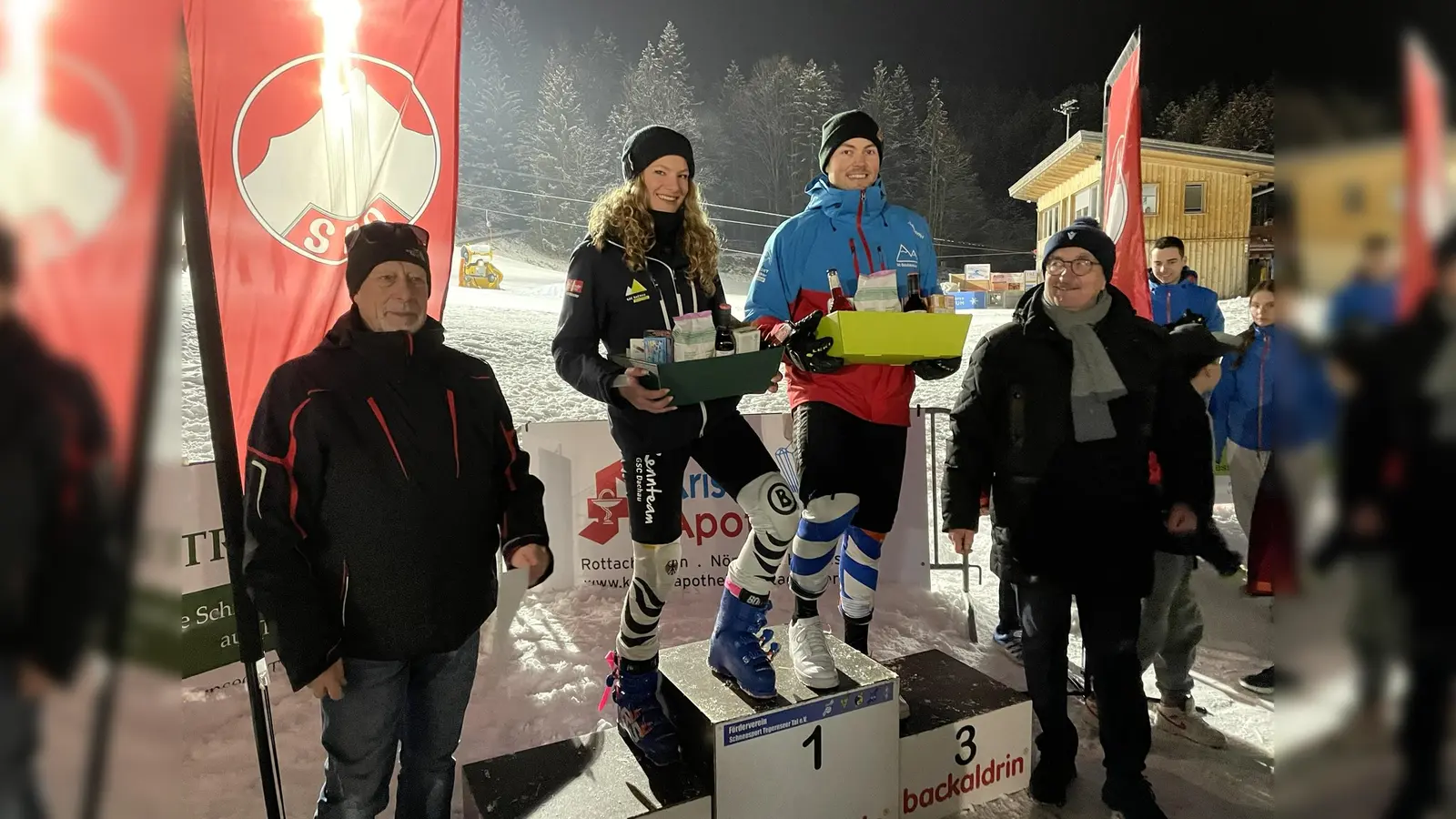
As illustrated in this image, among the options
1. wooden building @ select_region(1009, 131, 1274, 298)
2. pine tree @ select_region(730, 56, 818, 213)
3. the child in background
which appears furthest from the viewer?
wooden building @ select_region(1009, 131, 1274, 298)

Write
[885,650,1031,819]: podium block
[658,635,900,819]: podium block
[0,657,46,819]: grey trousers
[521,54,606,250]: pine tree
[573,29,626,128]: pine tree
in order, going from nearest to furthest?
[0,657,46,819]: grey trousers, [658,635,900,819]: podium block, [885,650,1031,819]: podium block, [521,54,606,250]: pine tree, [573,29,626,128]: pine tree

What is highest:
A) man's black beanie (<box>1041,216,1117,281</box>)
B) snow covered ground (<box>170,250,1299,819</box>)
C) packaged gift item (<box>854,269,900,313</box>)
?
man's black beanie (<box>1041,216,1117,281</box>)

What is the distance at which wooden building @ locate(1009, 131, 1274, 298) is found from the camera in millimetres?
6205

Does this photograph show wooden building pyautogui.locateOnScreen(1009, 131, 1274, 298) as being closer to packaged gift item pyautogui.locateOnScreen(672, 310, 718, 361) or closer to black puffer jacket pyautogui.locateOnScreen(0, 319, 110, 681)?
packaged gift item pyautogui.locateOnScreen(672, 310, 718, 361)

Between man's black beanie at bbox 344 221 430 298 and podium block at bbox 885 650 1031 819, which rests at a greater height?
man's black beanie at bbox 344 221 430 298

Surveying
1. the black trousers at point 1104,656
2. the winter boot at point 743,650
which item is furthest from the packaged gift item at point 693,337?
the black trousers at point 1104,656

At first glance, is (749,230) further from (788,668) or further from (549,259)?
(788,668)

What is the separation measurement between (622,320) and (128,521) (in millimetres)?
1861

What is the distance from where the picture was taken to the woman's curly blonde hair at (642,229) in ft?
7.07

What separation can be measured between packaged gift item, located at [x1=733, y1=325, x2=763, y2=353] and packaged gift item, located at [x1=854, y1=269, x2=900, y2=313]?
348 mm

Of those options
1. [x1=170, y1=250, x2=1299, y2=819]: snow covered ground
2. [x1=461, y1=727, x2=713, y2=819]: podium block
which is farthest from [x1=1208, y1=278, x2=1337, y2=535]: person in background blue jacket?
[x1=461, y1=727, x2=713, y2=819]: podium block

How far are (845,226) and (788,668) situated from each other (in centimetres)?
145

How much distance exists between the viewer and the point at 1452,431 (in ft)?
0.90

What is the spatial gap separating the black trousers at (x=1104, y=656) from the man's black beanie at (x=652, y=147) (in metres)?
1.66
